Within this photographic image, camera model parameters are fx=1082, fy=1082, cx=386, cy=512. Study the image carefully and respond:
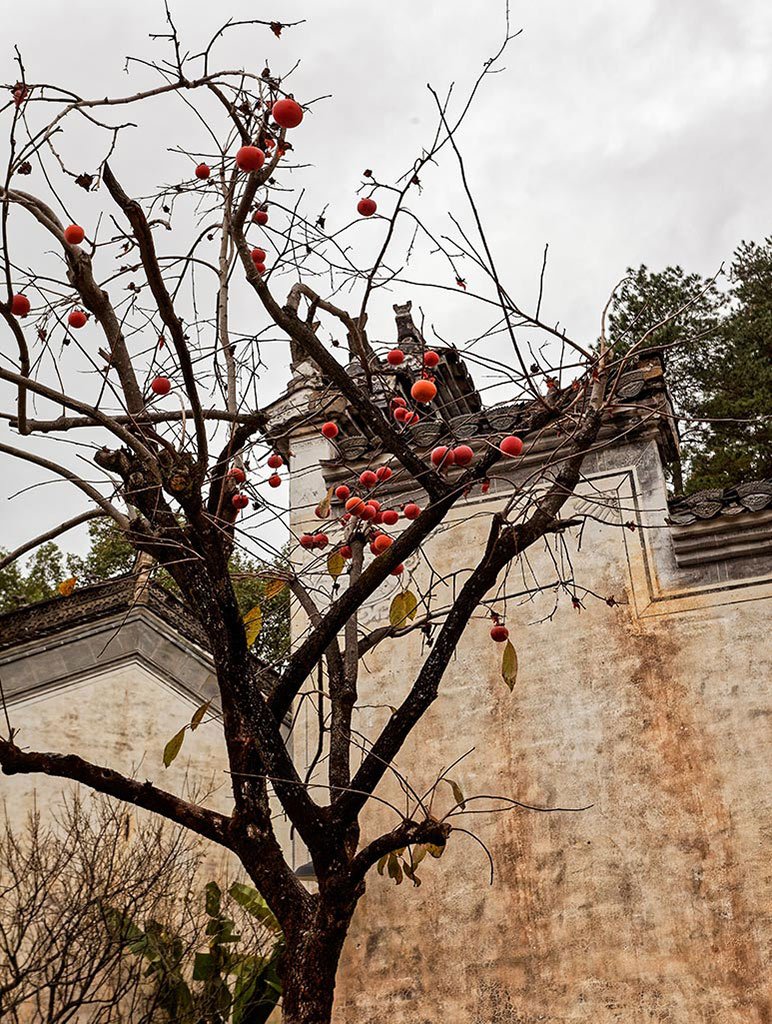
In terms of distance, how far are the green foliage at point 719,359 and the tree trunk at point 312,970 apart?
1009 centimetres

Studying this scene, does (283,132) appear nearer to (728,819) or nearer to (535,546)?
(535,546)

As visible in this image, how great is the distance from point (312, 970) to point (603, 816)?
2415 millimetres

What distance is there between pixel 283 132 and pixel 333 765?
2318mm

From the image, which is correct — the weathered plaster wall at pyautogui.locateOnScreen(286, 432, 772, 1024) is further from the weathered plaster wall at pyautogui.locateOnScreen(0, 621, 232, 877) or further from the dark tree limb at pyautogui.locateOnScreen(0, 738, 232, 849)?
the dark tree limb at pyautogui.locateOnScreen(0, 738, 232, 849)

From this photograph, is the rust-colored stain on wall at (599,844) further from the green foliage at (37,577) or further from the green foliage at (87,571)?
the green foliage at (37,577)

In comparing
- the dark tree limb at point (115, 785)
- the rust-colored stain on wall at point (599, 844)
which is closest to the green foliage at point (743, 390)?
the rust-colored stain on wall at point (599, 844)

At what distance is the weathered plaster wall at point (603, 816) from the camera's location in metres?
5.08

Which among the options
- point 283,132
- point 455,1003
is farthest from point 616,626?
point 283,132

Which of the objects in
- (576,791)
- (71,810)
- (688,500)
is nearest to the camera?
(576,791)

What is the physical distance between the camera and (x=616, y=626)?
589 cm

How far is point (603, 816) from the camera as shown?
17.9 feet

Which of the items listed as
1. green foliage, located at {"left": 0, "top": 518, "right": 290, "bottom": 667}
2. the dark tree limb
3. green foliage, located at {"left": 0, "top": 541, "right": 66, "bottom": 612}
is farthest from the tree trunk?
green foliage, located at {"left": 0, "top": 541, "right": 66, "bottom": 612}

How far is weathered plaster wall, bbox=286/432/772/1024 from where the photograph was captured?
200 inches

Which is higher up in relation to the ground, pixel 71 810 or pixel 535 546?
pixel 535 546
